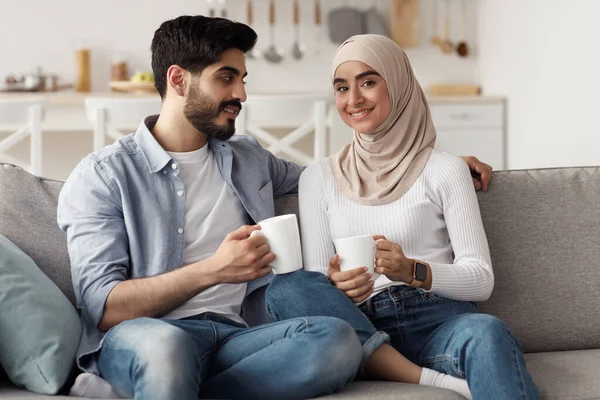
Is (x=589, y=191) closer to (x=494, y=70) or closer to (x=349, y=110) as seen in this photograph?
(x=349, y=110)

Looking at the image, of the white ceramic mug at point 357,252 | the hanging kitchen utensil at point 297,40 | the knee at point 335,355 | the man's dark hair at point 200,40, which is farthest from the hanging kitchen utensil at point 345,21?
the knee at point 335,355

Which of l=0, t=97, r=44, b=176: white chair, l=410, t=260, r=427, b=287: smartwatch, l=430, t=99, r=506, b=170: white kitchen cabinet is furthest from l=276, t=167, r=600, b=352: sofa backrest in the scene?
l=430, t=99, r=506, b=170: white kitchen cabinet

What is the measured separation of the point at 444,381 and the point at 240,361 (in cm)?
41

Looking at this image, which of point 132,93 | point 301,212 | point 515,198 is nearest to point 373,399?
point 301,212

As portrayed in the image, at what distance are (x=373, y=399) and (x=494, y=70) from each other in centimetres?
383

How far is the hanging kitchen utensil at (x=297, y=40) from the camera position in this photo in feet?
17.8

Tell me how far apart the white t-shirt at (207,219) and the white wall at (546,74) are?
192 cm

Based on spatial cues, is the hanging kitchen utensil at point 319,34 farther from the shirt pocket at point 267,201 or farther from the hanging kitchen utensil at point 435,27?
the shirt pocket at point 267,201

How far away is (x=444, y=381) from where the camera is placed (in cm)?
178

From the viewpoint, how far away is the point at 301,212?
215 centimetres

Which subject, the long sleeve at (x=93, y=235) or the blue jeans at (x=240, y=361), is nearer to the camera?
the blue jeans at (x=240, y=361)

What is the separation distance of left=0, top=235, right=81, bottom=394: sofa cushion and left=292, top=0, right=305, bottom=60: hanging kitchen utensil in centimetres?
386

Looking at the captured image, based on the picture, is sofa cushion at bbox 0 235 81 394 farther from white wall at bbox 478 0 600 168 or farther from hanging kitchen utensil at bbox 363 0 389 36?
hanging kitchen utensil at bbox 363 0 389 36

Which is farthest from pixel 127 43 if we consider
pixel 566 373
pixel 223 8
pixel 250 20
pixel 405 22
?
pixel 566 373
